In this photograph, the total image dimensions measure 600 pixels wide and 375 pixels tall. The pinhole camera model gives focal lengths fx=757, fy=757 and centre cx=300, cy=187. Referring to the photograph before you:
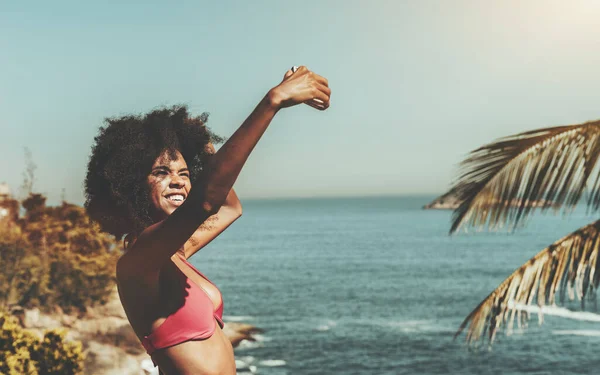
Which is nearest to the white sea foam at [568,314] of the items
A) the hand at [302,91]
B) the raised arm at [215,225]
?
the raised arm at [215,225]

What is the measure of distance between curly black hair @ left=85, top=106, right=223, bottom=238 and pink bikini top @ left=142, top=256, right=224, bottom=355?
35 centimetres

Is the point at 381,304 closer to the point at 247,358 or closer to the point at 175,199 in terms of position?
the point at 247,358

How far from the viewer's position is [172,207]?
7.79ft

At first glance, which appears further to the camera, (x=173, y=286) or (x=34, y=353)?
(x=34, y=353)

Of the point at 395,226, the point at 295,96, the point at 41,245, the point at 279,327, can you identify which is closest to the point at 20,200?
the point at 41,245

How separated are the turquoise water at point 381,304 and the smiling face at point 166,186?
31439 millimetres

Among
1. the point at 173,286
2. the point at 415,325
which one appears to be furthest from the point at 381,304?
the point at 173,286

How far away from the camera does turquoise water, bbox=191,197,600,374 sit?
128 feet

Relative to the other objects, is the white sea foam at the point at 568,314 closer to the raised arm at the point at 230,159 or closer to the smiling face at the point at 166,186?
the smiling face at the point at 166,186

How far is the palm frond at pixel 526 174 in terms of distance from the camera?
20.2 ft

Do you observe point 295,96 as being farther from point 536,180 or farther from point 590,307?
point 590,307

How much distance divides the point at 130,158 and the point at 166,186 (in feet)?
0.51

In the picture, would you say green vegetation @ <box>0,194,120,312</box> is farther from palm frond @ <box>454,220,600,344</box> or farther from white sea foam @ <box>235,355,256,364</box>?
palm frond @ <box>454,220,600,344</box>

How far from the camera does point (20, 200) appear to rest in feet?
97.4
